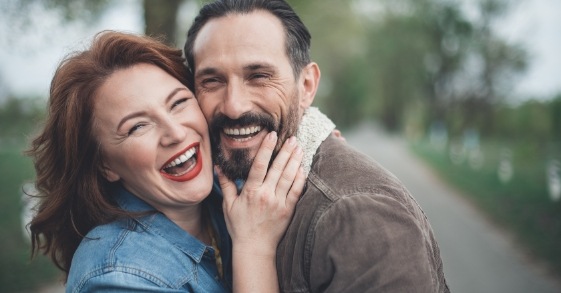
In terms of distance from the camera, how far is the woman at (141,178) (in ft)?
6.53

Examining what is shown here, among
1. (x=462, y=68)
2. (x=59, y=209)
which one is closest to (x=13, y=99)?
(x=462, y=68)

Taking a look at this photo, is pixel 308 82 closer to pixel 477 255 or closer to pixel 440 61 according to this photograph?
pixel 477 255

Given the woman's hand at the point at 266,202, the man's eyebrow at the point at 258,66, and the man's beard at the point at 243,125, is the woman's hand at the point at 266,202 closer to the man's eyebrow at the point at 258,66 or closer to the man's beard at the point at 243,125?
the man's beard at the point at 243,125

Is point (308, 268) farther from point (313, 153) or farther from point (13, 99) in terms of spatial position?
point (13, 99)

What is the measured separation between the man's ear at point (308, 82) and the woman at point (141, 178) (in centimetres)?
40

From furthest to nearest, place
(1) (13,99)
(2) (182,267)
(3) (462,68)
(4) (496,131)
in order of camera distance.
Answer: (1) (13,99) → (3) (462,68) → (4) (496,131) → (2) (182,267)

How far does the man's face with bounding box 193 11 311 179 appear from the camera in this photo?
7.12ft

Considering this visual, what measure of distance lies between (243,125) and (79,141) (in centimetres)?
84

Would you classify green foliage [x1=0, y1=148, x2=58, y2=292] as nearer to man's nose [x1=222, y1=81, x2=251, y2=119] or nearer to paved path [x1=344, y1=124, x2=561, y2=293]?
man's nose [x1=222, y1=81, x2=251, y2=119]

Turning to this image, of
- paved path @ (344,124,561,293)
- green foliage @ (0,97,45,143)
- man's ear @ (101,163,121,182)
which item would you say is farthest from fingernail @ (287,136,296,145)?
green foliage @ (0,97,45,143)

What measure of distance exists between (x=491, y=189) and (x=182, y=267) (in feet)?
30.4

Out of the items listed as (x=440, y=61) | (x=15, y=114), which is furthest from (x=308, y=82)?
(x=15, y=114)

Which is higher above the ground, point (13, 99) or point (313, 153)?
point (313, 153)

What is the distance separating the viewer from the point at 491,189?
31.7ft
